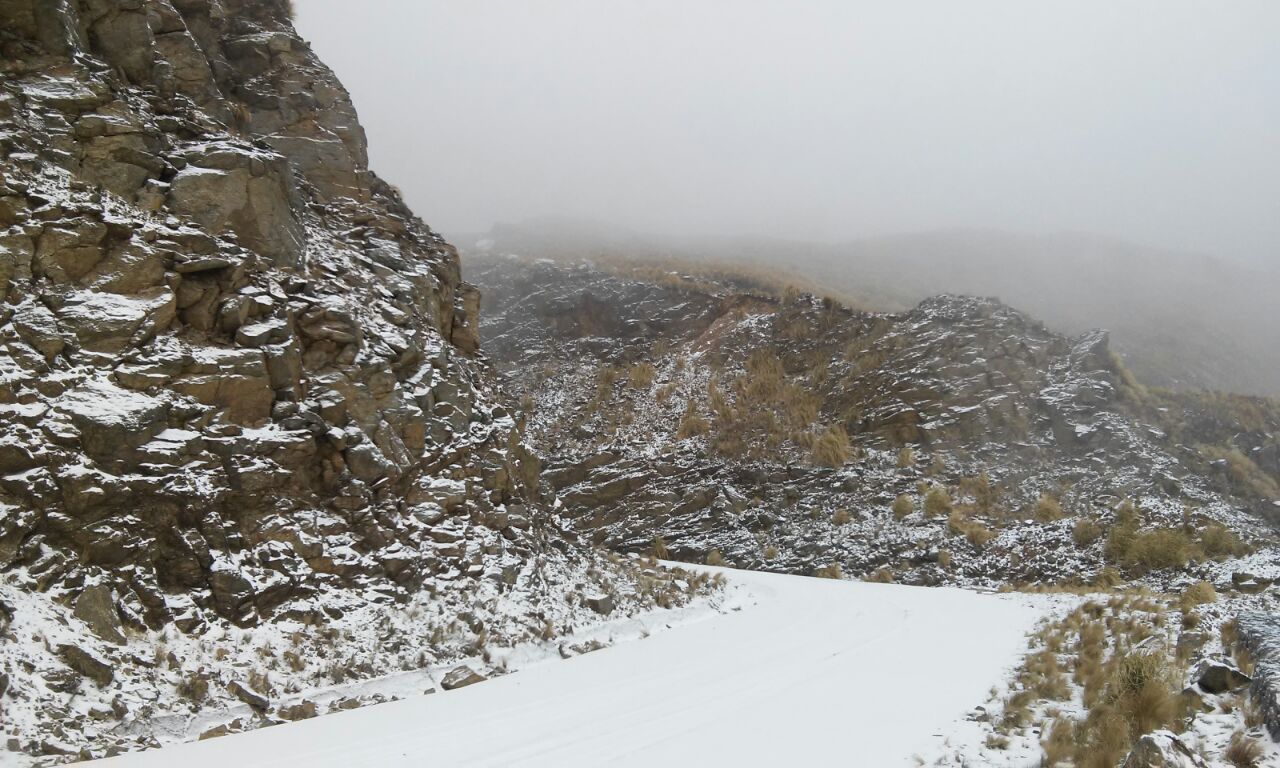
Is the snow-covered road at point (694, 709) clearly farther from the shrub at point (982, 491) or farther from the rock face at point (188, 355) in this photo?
the shrub at point (982, 491)

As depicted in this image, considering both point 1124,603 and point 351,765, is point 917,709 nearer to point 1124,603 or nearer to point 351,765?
point 351,765

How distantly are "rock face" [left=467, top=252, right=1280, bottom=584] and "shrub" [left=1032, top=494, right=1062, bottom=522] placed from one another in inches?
2.1

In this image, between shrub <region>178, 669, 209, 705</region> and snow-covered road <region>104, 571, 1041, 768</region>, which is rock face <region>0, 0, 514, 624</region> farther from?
snow-covered road <region>104, 571, 1041, 768</region>

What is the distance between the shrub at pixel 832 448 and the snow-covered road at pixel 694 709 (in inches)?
622

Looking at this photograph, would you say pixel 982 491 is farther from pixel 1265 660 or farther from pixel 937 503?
pixel 1265 660

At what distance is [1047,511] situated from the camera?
22156 mm

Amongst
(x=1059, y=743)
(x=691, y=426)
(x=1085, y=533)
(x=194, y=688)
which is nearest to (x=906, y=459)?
(x=1085, y=533)

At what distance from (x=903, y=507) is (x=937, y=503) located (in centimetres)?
116

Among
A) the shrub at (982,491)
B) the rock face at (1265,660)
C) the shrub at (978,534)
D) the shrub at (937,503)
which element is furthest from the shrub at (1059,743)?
the shrub at (982,491)

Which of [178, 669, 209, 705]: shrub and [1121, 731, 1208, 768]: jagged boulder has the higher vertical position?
[1121, 731, 1208, 768]: jagged boulder

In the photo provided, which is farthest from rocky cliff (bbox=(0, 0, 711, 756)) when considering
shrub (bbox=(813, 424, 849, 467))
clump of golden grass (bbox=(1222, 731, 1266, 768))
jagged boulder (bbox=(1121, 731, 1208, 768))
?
shrub (bbox=(813, 424, 849, 467))

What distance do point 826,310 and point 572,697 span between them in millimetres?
31097

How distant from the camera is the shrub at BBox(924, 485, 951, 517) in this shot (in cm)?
2319

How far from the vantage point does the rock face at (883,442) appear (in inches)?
862
